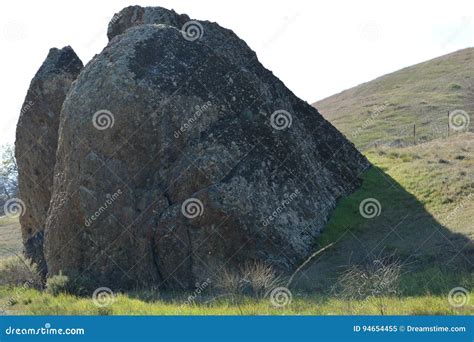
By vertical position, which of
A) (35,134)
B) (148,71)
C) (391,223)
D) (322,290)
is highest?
(148,71)

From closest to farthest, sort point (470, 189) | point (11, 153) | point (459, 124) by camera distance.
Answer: point (470, 189)
point (459, 124)
point (11, 153)

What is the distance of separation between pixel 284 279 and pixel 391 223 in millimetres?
5410

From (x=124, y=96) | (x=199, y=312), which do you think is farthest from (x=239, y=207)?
(x=199, y=312)

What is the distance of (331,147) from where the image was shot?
25.1 meters

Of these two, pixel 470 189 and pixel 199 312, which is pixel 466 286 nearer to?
pixel 199 312

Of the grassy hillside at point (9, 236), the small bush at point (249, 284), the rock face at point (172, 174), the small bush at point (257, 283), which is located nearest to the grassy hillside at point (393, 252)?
the small bush at point (249, 284)

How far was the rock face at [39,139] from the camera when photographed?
2567cm

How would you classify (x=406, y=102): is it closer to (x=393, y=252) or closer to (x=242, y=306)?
(x=393, y=252)

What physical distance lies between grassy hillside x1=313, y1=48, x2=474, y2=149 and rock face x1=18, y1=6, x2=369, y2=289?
31093mm

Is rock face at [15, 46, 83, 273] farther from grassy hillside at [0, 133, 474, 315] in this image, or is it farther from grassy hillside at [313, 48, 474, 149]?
grassy hillside at [313, 48, 474, 149]

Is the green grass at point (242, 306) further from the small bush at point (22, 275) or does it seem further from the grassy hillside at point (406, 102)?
the grassy hillside at point (406, 102)

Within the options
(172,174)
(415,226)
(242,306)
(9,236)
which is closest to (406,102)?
(9,236)

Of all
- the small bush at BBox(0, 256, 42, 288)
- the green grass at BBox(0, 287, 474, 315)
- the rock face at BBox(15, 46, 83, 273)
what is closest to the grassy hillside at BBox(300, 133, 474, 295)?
the green grass at BBox(0, 287, 474, 315)

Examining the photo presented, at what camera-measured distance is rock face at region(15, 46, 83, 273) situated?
25.7 m
